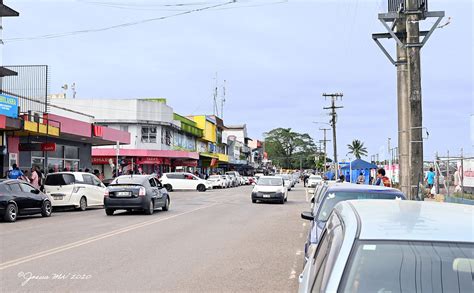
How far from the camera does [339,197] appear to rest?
8422 millimetres

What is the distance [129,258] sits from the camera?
31.8 ft

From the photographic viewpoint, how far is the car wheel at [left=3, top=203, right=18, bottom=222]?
658 inches

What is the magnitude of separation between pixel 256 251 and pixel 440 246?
795cm

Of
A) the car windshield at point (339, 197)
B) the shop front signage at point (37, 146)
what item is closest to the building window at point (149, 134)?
the shop front signage at point (37, 146)

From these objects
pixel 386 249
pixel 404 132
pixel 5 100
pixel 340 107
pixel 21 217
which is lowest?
pixel 21 217

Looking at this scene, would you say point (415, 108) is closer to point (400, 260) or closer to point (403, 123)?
point (403, 123)

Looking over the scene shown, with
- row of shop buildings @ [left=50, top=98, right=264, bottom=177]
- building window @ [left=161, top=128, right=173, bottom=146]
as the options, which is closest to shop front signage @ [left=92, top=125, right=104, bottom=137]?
row of shop buildings @ [left=50, top=98, right=264, bottom=177]

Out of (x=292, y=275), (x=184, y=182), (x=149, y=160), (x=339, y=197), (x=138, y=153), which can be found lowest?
(x=292, y=275)

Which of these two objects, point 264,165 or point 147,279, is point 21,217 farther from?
point 264,165

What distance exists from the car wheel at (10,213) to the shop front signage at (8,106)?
20.7 feet

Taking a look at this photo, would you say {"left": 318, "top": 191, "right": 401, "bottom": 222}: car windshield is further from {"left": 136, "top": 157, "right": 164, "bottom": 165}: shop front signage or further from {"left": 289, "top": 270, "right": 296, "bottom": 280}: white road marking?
{"left": 136, "top": 157, "right": 164, "bottom": 165}: shop front signage

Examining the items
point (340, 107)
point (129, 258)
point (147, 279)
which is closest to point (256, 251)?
point (129, 258)

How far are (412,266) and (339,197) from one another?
531 cm

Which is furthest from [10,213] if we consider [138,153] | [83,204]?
[138,153]
